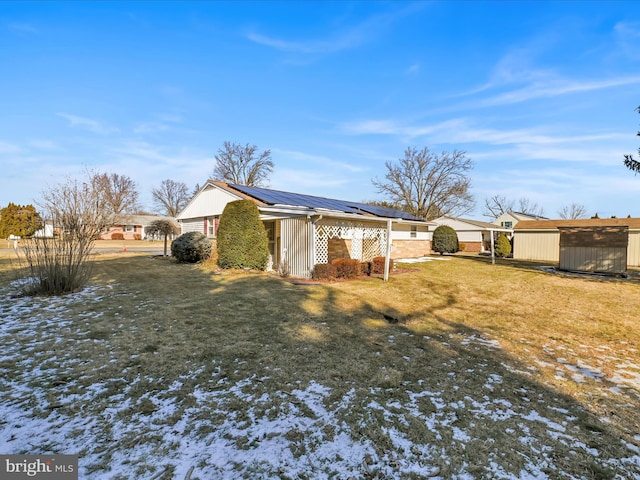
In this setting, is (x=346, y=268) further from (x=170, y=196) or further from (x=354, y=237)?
(x=170, y=196)

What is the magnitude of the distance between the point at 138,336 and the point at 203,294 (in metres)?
3.16

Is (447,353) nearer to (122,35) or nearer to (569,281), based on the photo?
(569,281)

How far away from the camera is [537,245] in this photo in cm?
2198

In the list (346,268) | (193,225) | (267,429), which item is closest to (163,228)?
(193,225)

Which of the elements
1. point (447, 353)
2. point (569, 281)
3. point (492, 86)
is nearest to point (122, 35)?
point (447, 353)

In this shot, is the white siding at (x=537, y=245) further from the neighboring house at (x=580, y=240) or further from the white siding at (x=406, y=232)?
the white siding at (x=406, y=232)

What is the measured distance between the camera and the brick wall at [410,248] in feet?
63.0

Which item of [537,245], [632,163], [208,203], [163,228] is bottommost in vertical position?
[537,245]

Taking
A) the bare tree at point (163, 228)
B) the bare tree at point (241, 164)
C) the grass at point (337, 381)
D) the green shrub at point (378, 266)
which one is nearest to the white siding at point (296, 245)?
the green shrub at point (378, 266)

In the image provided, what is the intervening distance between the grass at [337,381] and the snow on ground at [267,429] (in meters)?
0.02

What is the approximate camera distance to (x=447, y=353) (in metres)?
4.71

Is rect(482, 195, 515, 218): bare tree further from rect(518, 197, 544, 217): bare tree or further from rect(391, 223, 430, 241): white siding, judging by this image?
rect(391, 223, 430, 241): white siding

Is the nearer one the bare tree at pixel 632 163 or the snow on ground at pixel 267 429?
the snow on ground at pixel 267 429

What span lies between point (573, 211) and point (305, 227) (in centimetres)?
7159
